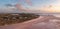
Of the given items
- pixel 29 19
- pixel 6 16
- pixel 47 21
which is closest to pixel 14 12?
pixel 6 16

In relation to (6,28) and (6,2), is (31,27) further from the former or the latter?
(6,2)


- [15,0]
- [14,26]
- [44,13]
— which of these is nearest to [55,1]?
[44,13]

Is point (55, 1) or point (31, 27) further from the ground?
point (55, 1)

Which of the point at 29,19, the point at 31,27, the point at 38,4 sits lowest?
the point at 31,27

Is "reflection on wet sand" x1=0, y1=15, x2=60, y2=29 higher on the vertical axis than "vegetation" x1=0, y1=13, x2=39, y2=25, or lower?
lower

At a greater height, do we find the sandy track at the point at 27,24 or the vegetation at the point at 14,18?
the vegetation at the point at 14,18

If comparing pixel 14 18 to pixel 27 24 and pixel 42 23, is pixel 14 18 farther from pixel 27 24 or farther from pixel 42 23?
pixel 42 23

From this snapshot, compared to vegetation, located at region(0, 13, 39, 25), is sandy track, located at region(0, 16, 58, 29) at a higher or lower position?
lower

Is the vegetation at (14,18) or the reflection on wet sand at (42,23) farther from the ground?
the vegetation at (14,18)

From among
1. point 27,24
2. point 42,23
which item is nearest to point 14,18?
point 27,24
